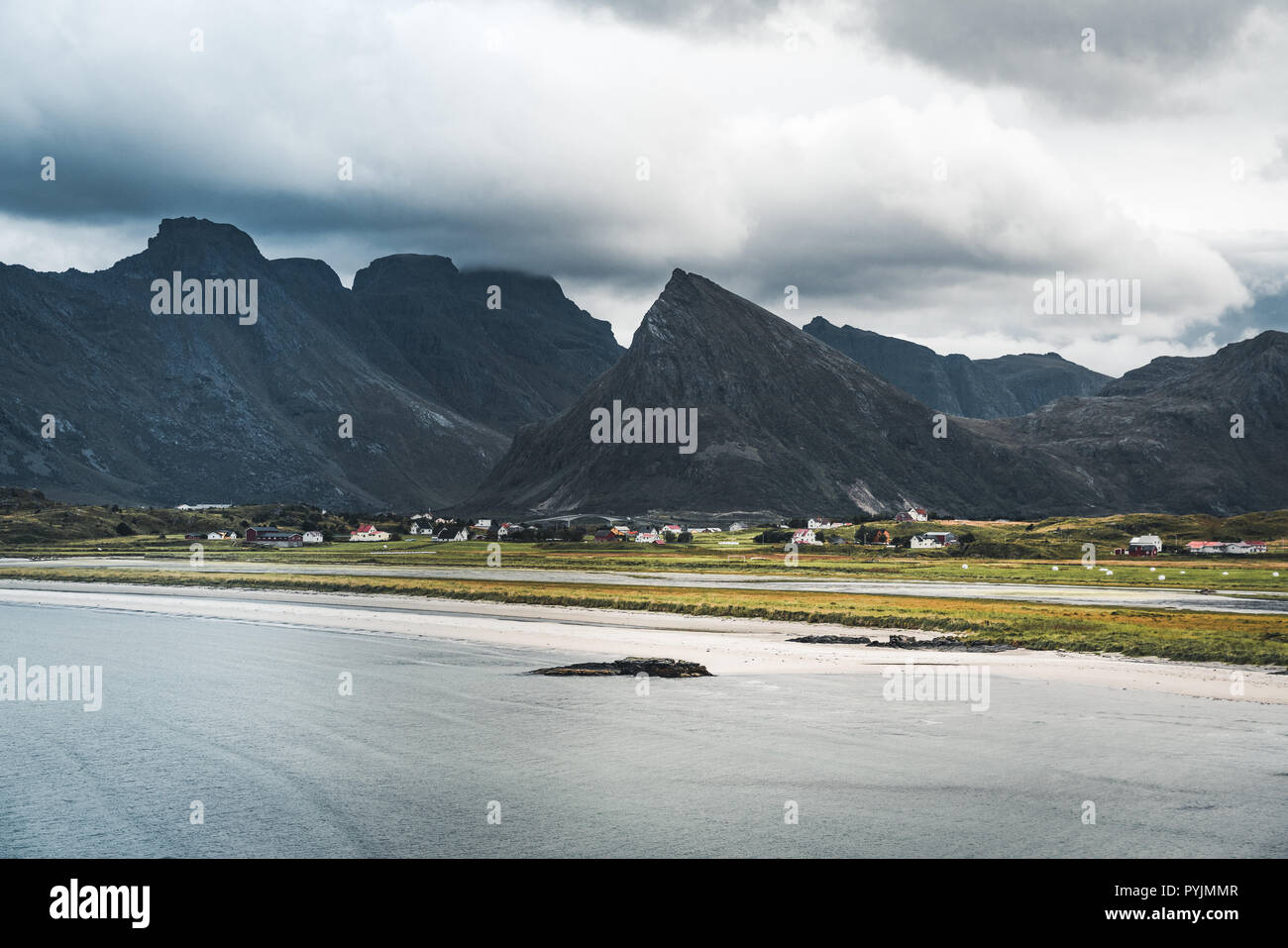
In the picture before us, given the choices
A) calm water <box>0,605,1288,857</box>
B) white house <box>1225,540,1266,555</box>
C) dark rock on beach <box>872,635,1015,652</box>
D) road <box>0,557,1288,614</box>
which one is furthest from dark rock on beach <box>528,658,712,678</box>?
white house <box>1225,540,1266,555</box>

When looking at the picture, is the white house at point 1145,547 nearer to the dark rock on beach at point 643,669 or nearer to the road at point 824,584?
the road at point 824,584

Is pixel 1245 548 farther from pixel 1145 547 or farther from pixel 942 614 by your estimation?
pixel 942 614

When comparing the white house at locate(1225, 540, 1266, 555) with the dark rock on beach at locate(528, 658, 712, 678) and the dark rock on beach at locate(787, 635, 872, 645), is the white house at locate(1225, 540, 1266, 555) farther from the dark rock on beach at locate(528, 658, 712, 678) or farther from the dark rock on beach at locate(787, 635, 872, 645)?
the dark rock on beach at locate(528, 658, 712, 678)

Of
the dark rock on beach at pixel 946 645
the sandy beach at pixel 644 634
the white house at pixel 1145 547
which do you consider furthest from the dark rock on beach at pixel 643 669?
the white house at pixel 1145 547

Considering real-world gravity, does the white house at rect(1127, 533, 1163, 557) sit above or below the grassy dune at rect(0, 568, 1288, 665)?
below
